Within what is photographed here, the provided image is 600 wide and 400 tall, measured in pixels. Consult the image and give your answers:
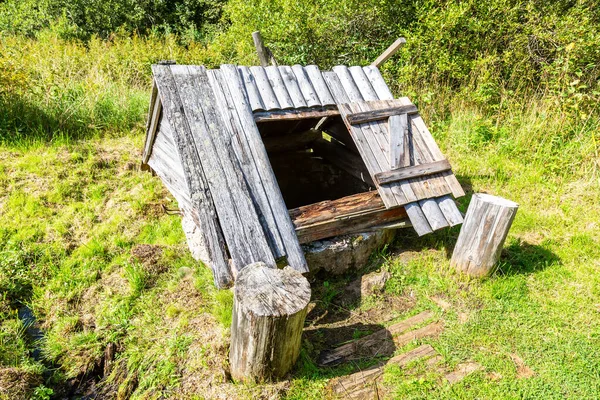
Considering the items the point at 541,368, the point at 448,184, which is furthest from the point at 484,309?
the point at 448,184

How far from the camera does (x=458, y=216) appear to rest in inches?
166

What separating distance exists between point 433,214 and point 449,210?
218 mm

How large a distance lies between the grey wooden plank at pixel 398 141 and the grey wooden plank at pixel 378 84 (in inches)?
14.6

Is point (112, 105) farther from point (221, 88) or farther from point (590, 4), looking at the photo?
point (590, 4)

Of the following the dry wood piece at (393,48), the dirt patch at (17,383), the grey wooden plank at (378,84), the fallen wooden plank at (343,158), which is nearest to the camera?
the dirt patch at (17,383)

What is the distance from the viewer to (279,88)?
14.2 feet

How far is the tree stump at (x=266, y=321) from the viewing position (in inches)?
105

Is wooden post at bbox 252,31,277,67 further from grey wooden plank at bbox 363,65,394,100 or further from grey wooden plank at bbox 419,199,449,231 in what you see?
grey wooden plank at bbox 419,199,449,231

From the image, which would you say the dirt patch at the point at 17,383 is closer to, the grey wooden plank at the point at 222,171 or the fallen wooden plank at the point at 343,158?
the grey wooden plank at the point at 222,171

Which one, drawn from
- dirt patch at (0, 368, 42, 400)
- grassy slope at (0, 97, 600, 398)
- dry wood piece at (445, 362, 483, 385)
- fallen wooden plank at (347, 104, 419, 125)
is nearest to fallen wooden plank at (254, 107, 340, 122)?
fallen wooden plank at (347, 104, 419, 125)

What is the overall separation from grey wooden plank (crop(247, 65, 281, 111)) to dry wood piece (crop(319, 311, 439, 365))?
8.16 feet

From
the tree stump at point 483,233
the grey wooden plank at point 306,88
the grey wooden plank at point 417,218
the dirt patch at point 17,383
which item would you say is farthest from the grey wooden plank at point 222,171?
the tree stump at point 483,233

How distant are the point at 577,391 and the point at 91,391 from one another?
402 cm

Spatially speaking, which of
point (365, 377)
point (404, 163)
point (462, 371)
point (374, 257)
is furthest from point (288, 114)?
point (462, 371)
